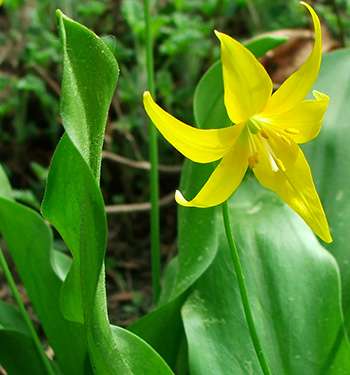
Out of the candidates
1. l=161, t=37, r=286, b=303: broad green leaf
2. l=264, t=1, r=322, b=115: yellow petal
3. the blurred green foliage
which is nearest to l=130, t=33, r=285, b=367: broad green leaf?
l=161, t=37, r=286, b=303: broad green leaf

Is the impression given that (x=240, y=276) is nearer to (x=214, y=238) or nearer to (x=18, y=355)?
(x=214, y=238)

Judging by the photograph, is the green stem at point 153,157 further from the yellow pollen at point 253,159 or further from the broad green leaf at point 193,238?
the yellow pollen at point 253,159

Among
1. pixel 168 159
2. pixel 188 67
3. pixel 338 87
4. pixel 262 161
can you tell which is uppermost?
pixel 262 161

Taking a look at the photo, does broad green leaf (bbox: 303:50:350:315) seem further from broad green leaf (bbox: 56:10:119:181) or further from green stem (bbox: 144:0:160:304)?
broad green leaf (bbox: 56:10:119:181)

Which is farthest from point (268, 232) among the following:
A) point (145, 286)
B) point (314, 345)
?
point (145, 286)

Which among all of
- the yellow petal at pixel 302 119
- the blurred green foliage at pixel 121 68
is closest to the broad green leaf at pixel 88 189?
the yellow petal at pixel 302 119

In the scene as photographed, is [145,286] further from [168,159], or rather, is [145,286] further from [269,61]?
[269,61]

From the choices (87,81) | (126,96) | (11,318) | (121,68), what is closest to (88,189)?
(87,81)
